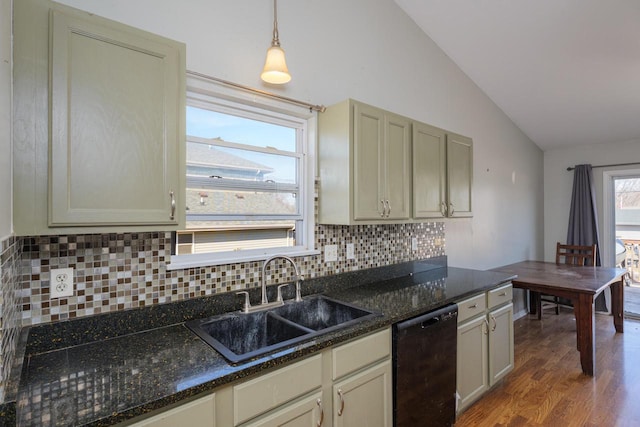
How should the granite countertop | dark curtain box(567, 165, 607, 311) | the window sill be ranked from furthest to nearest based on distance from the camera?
dark curtain box(567, 165, 607, 311) < the window sill < the granite countertop

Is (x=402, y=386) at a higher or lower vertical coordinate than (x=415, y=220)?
lower

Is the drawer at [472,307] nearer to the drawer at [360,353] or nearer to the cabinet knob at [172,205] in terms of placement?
the drawer at [360,353]

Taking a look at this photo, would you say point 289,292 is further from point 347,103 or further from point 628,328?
point 628,328

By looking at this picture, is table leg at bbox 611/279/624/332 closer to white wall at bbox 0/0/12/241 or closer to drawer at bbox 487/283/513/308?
drawer at bbox 487/283/513/308

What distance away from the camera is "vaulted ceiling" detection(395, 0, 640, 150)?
257cm

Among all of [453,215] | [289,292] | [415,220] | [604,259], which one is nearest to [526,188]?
[604,259]

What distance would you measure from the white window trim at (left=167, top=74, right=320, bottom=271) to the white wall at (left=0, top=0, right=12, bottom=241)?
0.73m

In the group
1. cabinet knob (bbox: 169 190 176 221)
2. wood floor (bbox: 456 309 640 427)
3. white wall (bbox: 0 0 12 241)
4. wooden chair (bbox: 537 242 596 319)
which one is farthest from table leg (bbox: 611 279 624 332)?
white wall (bbox: 0 0 12 241)

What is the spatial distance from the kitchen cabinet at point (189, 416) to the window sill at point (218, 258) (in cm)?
71

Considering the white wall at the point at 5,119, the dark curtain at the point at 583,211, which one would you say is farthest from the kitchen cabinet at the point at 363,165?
the dark curtain at the point at 583,211

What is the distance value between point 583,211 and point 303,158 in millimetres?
4271

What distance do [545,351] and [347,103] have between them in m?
3.21

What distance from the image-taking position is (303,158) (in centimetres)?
221

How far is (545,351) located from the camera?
3.36 metres
